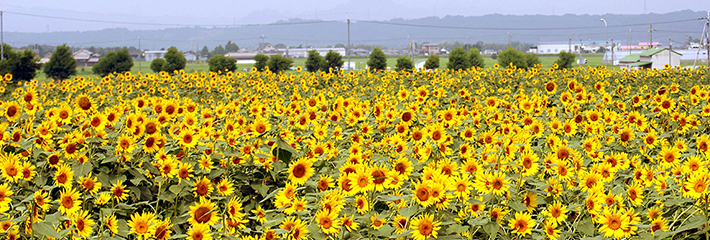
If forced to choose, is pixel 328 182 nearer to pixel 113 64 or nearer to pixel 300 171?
pixel 300 171

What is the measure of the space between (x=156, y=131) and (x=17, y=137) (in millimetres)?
969

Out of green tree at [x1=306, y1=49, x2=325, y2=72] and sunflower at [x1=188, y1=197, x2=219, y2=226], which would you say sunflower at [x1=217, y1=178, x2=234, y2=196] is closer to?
sunflower at [x1=188, y1=197, x2=219, y2=226]

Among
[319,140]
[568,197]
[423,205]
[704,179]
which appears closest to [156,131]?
[319,140]

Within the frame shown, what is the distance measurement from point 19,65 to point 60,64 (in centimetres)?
1040

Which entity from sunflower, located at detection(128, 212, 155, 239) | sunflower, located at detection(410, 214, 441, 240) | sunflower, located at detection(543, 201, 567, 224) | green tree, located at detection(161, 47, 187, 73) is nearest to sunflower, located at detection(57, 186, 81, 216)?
sunflower, located at detection(128, 212, 155, 239)

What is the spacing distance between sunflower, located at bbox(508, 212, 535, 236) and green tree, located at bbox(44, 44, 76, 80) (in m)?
42.6

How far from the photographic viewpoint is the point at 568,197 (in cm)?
305

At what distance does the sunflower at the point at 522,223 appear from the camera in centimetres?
233

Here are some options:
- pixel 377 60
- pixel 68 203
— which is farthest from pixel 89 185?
pixel 377 60

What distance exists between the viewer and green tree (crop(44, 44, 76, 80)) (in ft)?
127

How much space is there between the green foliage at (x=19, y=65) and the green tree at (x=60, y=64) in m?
8.65

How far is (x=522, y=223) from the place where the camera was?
235 centimetres

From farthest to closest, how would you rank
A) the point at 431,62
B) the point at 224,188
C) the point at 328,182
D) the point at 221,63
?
the point at 221,63
the point at 431,62
the point at 224,188
the point at 328,182

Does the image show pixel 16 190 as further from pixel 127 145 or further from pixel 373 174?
pixel 373 174
